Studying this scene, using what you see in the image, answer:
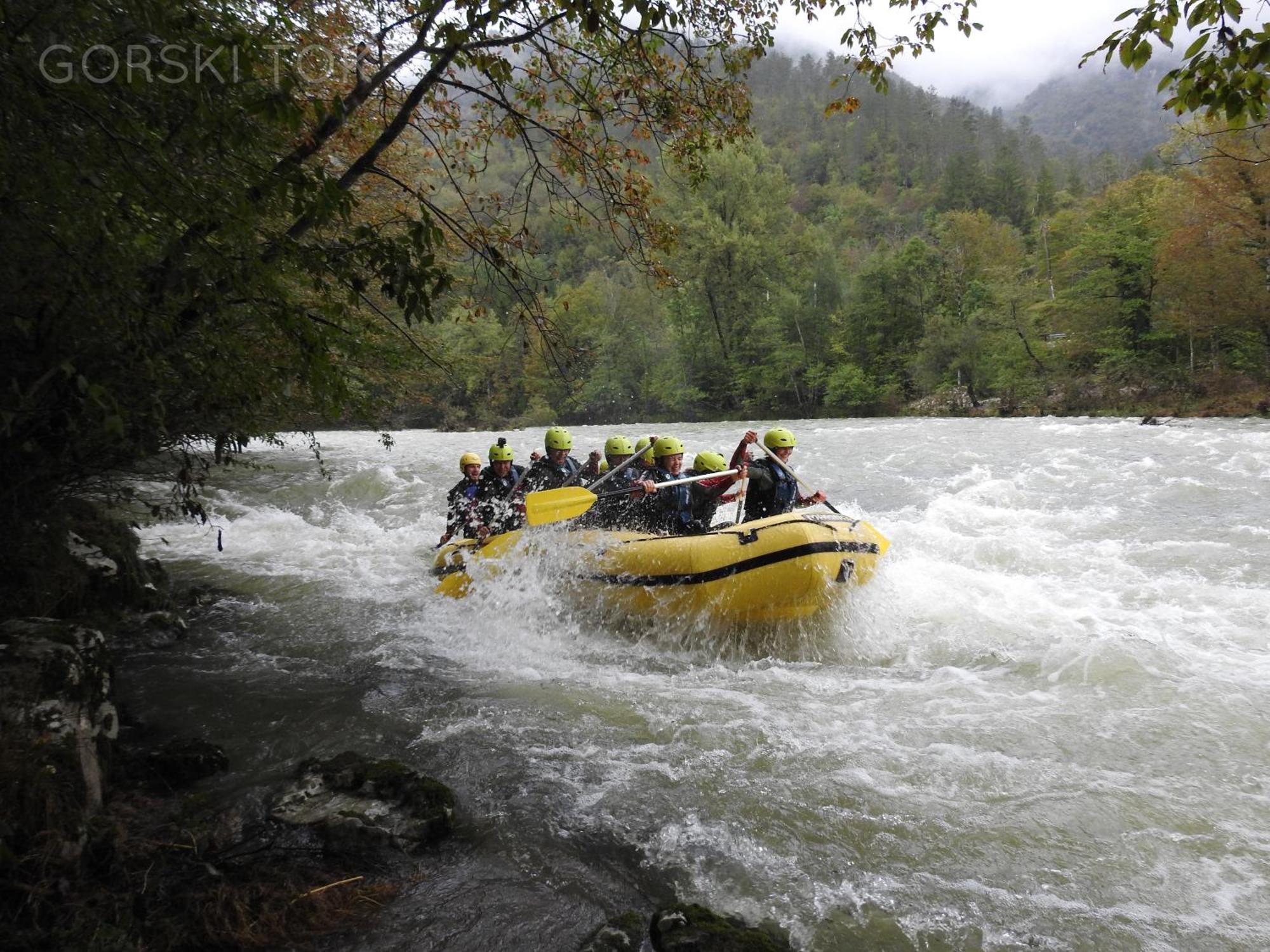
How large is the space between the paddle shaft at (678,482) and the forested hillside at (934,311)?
16.1ft

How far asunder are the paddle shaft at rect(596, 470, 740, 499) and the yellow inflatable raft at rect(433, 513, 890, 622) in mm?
496

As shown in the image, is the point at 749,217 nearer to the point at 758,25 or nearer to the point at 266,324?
the point at 758,25

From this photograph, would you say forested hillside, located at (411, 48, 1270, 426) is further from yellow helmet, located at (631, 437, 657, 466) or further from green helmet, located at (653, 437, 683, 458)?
green helmet, located at (653, 437, 683, 458)

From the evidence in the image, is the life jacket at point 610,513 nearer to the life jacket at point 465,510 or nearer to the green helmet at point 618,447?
the green helmet at point 618,447

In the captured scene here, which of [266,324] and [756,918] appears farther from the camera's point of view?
[266,324]

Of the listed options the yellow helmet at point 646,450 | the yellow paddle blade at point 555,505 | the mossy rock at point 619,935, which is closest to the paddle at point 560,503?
the yellow paddle blade at point 555,505

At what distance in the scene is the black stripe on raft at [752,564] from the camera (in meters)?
5.73

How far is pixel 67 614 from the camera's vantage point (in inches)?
201

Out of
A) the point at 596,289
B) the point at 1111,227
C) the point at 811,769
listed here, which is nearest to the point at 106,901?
the point at 811,769

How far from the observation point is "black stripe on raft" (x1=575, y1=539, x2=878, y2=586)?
5730 millimetres

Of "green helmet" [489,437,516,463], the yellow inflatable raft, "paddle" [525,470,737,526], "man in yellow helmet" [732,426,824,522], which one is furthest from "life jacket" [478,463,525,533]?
"man in yellow helmet" [732,426,824,522]

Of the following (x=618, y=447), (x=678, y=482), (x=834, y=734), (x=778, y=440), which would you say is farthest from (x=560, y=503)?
(x=834, y=734)

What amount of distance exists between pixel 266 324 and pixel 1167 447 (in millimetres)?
16317

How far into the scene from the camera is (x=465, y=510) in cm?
923
